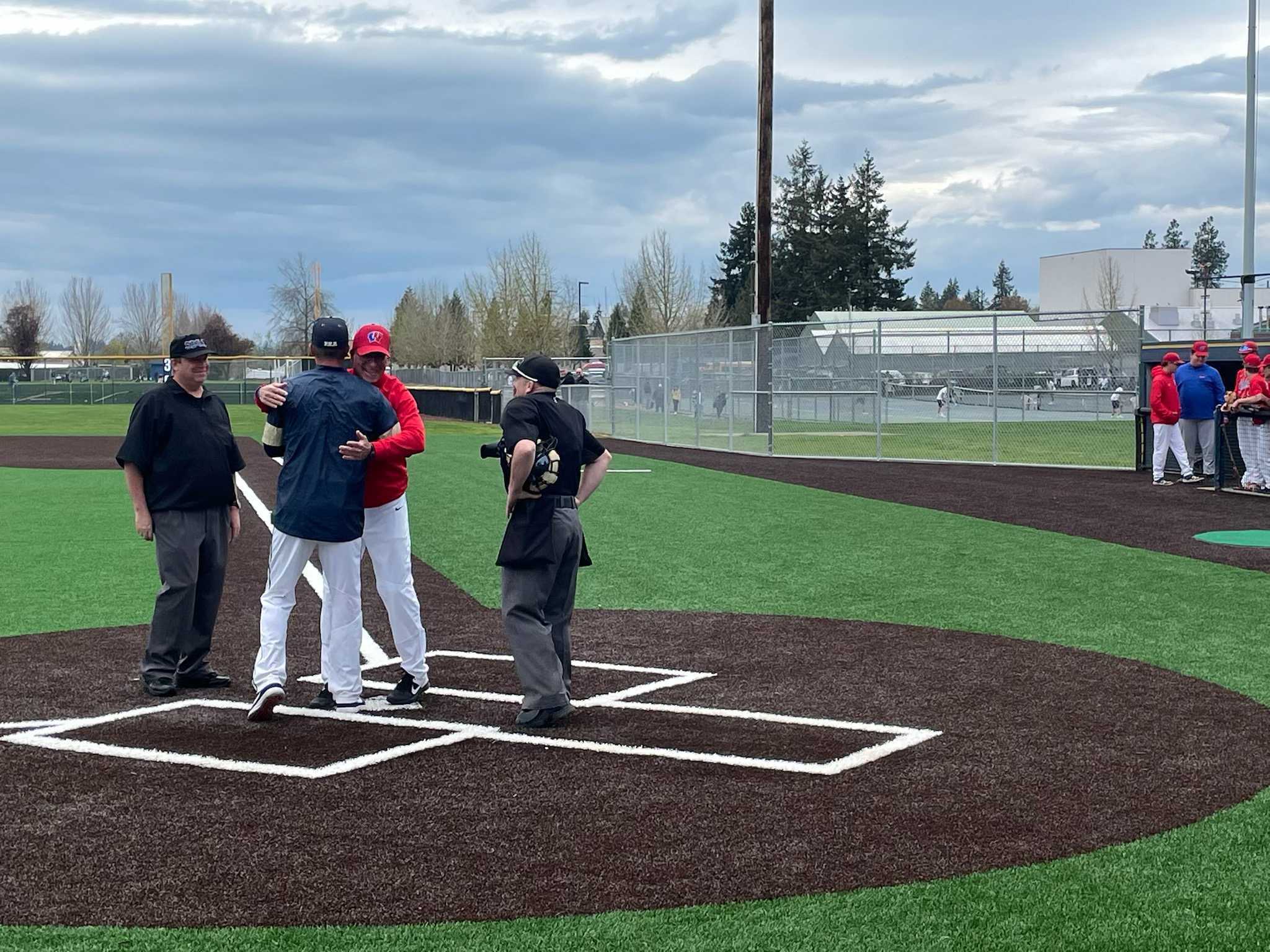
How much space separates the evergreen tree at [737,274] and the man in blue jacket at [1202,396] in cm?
8559

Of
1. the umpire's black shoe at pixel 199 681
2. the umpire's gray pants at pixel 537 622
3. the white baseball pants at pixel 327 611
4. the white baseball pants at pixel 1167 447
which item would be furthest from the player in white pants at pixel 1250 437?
the umpire's black shoe at pixel 199 681

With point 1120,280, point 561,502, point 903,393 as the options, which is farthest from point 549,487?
point 1120,280

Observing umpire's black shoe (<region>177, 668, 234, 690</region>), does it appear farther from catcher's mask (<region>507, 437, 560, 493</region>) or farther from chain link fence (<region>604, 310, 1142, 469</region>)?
chain link fence (<region>604, 310, 1142, 469</region>)

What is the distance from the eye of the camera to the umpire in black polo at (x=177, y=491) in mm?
7863

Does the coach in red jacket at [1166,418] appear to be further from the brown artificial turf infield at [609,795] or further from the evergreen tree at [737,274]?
the evergreen tree at [737,274]

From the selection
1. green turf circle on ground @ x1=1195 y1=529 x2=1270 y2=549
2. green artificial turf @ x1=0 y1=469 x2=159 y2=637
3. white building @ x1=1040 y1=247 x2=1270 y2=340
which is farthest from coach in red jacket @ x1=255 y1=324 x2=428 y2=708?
white building @ x1=1040 y1=247 x2=1270 y2=340

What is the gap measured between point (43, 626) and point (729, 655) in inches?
199

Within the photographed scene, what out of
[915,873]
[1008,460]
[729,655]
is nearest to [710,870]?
[915,873]

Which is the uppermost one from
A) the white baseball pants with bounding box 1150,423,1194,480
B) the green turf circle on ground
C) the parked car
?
the parked car

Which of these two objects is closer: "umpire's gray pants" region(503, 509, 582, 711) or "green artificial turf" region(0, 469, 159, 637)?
"umpire's gray pants" region(503, 509, 582, 711)

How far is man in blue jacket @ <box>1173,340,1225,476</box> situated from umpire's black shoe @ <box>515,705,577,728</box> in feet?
53.6

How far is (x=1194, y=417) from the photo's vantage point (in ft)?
68.7

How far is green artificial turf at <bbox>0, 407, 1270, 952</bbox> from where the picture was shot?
14.3 feet

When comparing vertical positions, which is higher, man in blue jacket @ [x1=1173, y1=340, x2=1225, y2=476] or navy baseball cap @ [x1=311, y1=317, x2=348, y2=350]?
navy baseball cap @ [x1=311, y1=317, x2=348, y2=350]
